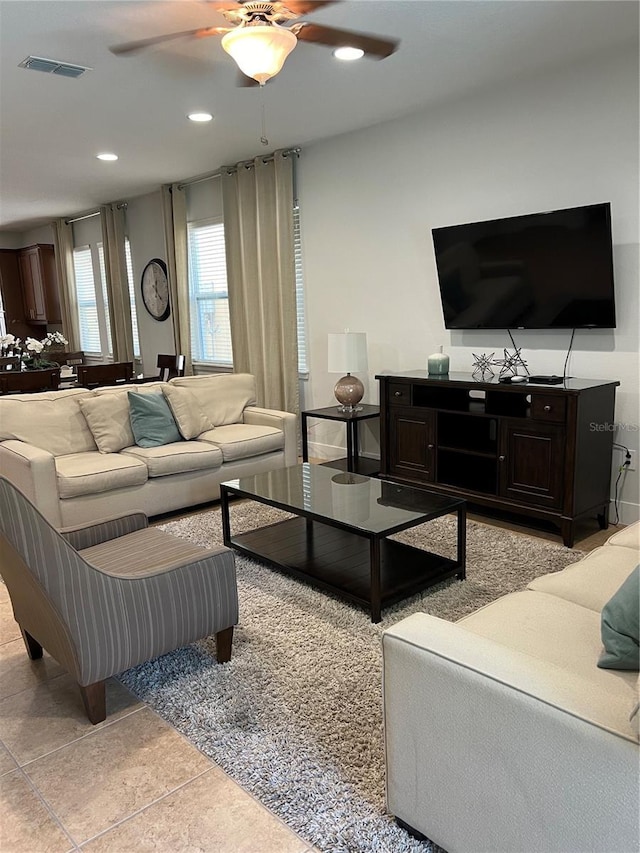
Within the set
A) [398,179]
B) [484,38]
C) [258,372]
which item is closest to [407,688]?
[484,38]

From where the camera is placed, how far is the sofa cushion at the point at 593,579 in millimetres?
1932

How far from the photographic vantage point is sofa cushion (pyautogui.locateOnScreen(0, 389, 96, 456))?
3.95m

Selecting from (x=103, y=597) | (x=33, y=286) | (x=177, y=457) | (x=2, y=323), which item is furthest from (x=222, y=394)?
(x=2, y=323)

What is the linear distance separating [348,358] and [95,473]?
2026mm

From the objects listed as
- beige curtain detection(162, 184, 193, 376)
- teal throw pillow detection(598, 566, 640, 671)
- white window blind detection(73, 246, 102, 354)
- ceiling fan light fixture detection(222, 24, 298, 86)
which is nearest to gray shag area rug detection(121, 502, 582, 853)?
teal throw pillow detection(598, 566, 640, 671)

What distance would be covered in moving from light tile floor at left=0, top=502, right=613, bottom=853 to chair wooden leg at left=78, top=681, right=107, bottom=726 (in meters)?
0.03

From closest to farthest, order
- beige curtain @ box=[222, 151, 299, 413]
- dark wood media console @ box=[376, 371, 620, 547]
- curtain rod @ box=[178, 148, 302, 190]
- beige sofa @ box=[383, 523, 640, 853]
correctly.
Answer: beige sofa @ box=[383, 523, 640, 853]
dark wood media console @ box=[376, 371, 620, 547]
curtain rod @ box=[178, 148, 302, 190]
beige curtain @ box=[222, 151, 299, 413]

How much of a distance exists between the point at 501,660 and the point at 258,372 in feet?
16.1

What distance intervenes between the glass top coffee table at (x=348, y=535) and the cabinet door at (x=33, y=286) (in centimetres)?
744

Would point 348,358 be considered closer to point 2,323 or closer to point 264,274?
point 264,274

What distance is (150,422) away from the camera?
168 inches

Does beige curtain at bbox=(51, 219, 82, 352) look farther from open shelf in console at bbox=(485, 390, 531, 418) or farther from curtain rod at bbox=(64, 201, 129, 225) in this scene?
open shelf in console at bbox=(485, 390, 531, 418)

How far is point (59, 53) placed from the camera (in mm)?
3264

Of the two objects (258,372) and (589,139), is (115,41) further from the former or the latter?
(258,372)
